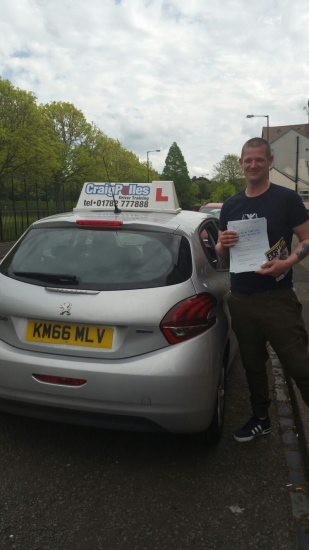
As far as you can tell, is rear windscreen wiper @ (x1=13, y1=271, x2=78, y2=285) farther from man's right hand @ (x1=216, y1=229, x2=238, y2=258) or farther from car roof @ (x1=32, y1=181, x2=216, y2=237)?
man's right hand @ (x1=216, y1=229, x2=238, y2=258)

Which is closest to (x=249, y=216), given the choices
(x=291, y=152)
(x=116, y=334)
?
(x=116, y=334)

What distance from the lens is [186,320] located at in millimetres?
2832

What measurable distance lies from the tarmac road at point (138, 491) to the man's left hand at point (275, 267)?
124cm

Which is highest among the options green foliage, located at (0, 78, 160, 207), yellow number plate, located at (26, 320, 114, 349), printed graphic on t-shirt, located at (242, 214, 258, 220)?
green foliage, located at (0, 78, 160, 207)

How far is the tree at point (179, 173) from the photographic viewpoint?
102m

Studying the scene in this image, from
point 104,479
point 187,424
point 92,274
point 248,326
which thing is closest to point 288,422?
point 248,326

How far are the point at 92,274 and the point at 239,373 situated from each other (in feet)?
8.09

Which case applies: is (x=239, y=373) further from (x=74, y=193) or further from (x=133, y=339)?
(x=74, y=193)

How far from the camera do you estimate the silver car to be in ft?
9.05

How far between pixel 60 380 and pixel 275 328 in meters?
1.37

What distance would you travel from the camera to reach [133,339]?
2781mm

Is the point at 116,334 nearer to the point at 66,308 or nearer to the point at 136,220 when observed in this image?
the point at 66,308

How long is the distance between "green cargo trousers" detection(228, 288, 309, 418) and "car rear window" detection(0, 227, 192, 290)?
1.60 feet

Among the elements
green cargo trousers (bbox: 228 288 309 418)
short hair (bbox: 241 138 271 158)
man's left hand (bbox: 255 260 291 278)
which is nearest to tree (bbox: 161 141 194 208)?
short hair (bbox: 241 138 271 158)
